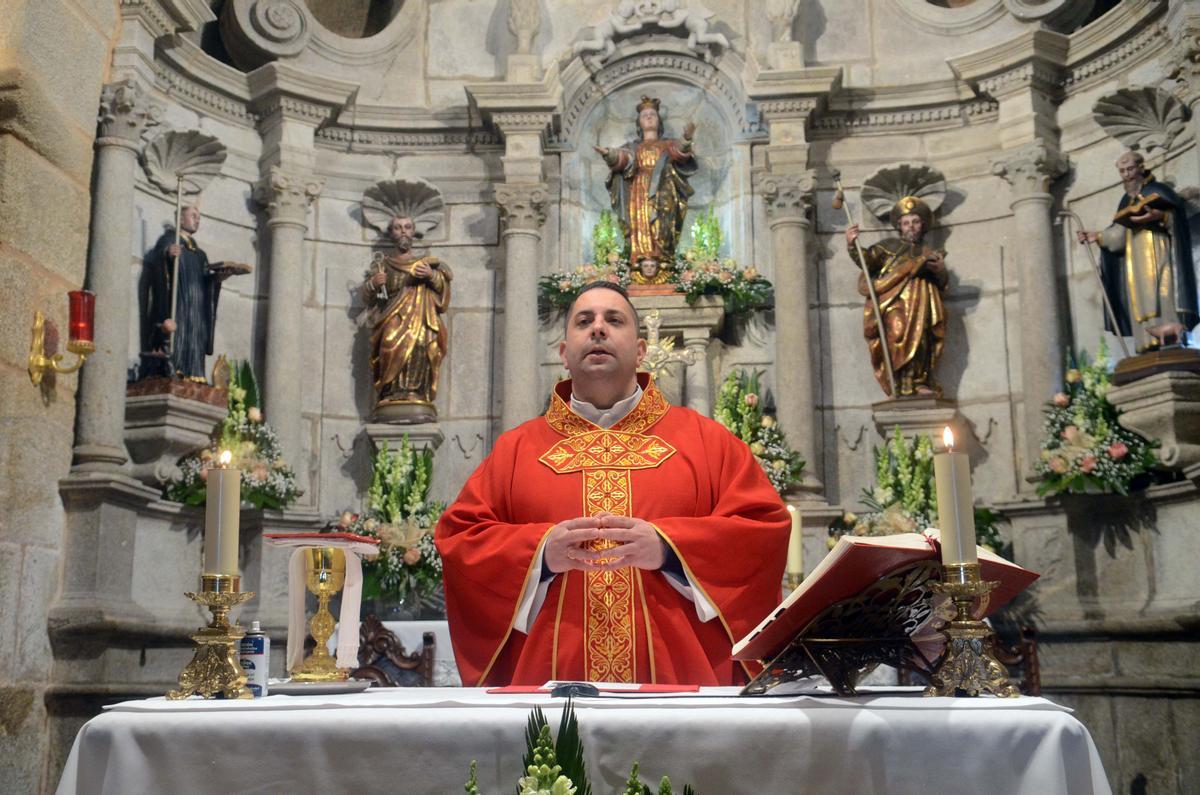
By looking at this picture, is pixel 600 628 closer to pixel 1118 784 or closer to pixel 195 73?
pixel 1118 784

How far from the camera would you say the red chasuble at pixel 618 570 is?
3412mm

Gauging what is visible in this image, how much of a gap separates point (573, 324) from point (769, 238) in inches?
266

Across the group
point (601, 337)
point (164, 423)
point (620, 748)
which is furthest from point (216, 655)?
point (164, 423)

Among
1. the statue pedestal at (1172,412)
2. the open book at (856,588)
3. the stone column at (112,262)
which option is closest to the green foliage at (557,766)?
the open book at (856,588)

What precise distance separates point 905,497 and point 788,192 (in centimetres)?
266

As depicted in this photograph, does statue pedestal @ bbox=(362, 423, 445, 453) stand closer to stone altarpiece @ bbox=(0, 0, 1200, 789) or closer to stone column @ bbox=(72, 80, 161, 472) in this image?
stone altarpiece @ bbox=(0, 0, 1200, 789)

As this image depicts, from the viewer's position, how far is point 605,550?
3.36 meters

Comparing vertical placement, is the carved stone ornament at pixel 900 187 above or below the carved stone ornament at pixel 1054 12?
below

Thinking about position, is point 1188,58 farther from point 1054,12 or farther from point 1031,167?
point 1054,12

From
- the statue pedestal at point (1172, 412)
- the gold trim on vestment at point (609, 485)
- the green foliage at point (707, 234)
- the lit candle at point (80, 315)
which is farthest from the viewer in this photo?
the green foliage at point (707, 234)

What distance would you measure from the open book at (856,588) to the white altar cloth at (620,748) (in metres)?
0.19

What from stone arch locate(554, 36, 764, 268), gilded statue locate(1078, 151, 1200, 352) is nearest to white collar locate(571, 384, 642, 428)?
gilded statue locate(1078, 151, 1200, 352)

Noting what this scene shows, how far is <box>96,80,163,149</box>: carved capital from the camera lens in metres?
8.43

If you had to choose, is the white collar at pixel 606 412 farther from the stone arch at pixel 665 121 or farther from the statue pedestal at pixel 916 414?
the stone arch at pixel 665 121
